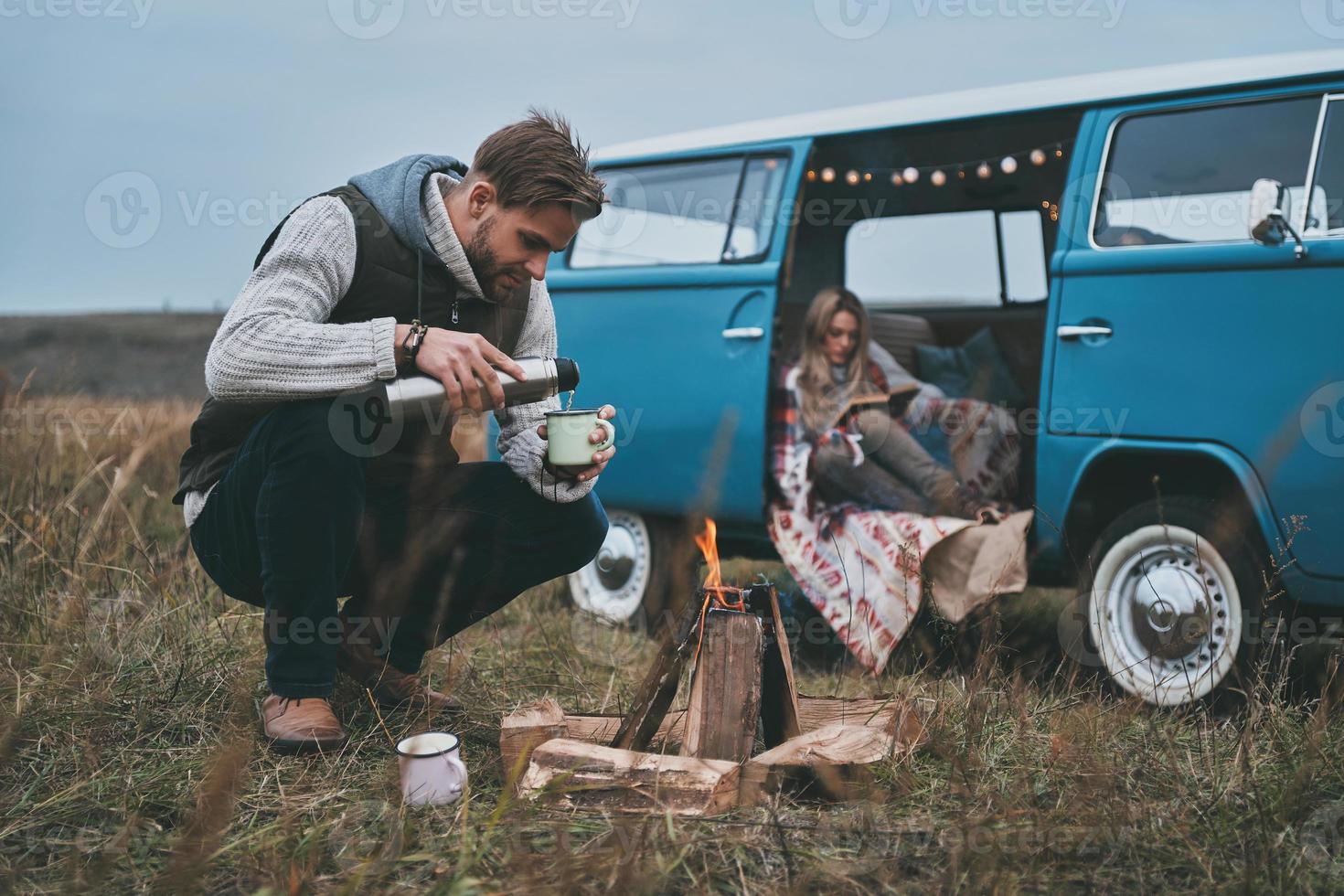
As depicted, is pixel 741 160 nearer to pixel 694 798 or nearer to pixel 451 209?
pixel 451 209

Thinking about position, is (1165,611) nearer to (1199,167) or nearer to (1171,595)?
(1171,595)

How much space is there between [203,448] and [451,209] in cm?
85

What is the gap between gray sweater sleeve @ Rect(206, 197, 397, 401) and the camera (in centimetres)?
234

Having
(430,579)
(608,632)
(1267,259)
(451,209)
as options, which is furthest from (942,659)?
(451,209)

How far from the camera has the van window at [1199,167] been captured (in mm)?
3234

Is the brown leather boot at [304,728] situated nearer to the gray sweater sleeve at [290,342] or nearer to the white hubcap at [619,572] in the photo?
the gray sweater sleeve at [290,342]

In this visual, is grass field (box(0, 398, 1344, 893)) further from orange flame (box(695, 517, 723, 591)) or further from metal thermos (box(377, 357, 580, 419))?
metal thermos (box(377, 357, 580, 419))

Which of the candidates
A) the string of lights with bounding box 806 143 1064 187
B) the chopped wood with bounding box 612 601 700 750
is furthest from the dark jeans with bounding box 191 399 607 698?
the string of lights with bounding box 806 143 1064 187

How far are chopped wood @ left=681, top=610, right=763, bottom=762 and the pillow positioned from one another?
2.62 metres

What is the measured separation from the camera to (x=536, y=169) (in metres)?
2.51

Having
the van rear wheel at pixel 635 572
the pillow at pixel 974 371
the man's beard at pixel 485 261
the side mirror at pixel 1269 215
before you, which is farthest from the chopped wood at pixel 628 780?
the pillow at pixel 974 371

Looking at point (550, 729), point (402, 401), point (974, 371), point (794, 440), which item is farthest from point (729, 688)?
point (974, 371)

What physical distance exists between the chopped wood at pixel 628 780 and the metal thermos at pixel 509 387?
30.0 inches

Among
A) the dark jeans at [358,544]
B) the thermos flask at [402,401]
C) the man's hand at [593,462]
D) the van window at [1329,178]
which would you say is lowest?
the dark jeans at [358,544]
